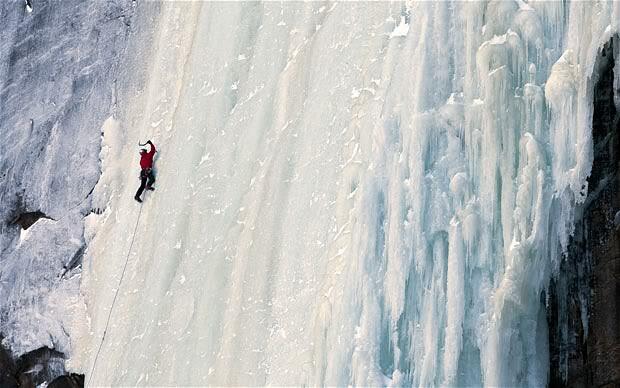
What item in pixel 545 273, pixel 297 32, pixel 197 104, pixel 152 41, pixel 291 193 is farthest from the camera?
pixel 152 41

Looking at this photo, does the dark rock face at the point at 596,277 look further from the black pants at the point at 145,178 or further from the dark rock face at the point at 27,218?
the dark rock face at the point at 27,218

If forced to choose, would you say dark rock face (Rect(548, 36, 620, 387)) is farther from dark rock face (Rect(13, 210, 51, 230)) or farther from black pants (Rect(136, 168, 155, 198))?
dark rock face (Rect(13, 210, 51, 230))

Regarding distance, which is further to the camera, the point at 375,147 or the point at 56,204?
the point at 56,204

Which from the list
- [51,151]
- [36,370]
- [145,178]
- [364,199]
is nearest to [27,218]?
[51,151]

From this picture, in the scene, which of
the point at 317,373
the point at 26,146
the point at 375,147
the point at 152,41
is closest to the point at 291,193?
the point at 375,147

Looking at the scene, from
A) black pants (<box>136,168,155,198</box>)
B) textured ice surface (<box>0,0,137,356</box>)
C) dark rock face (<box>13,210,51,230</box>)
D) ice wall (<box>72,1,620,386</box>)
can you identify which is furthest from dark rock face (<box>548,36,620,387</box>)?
dark rock face (<box>13,210,51,230</box>)

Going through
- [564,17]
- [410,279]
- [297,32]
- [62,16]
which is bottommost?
[410,279]

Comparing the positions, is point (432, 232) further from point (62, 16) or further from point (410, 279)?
point (62, 16)
